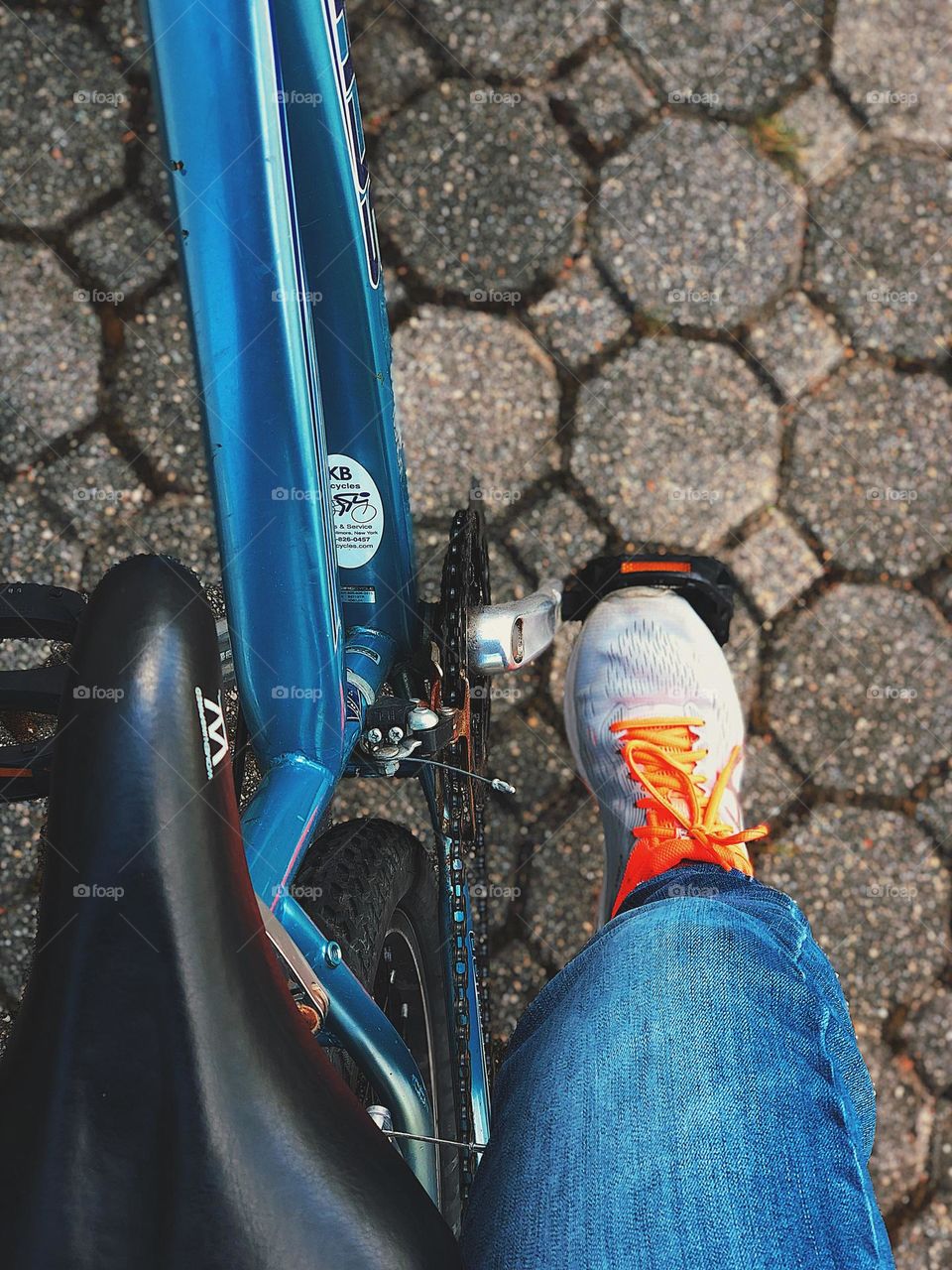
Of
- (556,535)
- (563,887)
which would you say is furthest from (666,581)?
(563,887)

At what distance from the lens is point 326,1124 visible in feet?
1.34

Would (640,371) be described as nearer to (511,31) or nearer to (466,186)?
(466,186)

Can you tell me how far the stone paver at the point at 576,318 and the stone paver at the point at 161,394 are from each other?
41cm

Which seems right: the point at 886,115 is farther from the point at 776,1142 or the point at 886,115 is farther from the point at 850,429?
the point at 776,1142

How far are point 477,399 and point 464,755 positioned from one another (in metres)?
0.52

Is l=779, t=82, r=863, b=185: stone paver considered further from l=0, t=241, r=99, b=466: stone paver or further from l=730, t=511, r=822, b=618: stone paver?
l=0, t=241, r=99, b=466: stone paver

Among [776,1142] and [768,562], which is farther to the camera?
[768,562]

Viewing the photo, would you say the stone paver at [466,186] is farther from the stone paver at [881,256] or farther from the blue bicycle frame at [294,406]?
the blue bicycle frame at [294,406]

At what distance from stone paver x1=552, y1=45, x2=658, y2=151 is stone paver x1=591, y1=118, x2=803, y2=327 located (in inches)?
1.0

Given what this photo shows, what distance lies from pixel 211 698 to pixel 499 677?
30.9 inches

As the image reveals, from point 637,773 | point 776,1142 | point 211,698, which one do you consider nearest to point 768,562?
point 637,773

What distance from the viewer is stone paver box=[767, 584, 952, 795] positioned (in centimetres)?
121

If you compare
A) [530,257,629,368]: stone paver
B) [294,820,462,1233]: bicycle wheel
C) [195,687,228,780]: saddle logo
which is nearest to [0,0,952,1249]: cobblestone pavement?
[530,257,629,368]: stone paver

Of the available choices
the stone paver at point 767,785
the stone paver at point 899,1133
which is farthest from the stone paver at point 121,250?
the stone paver at point 899,1133
